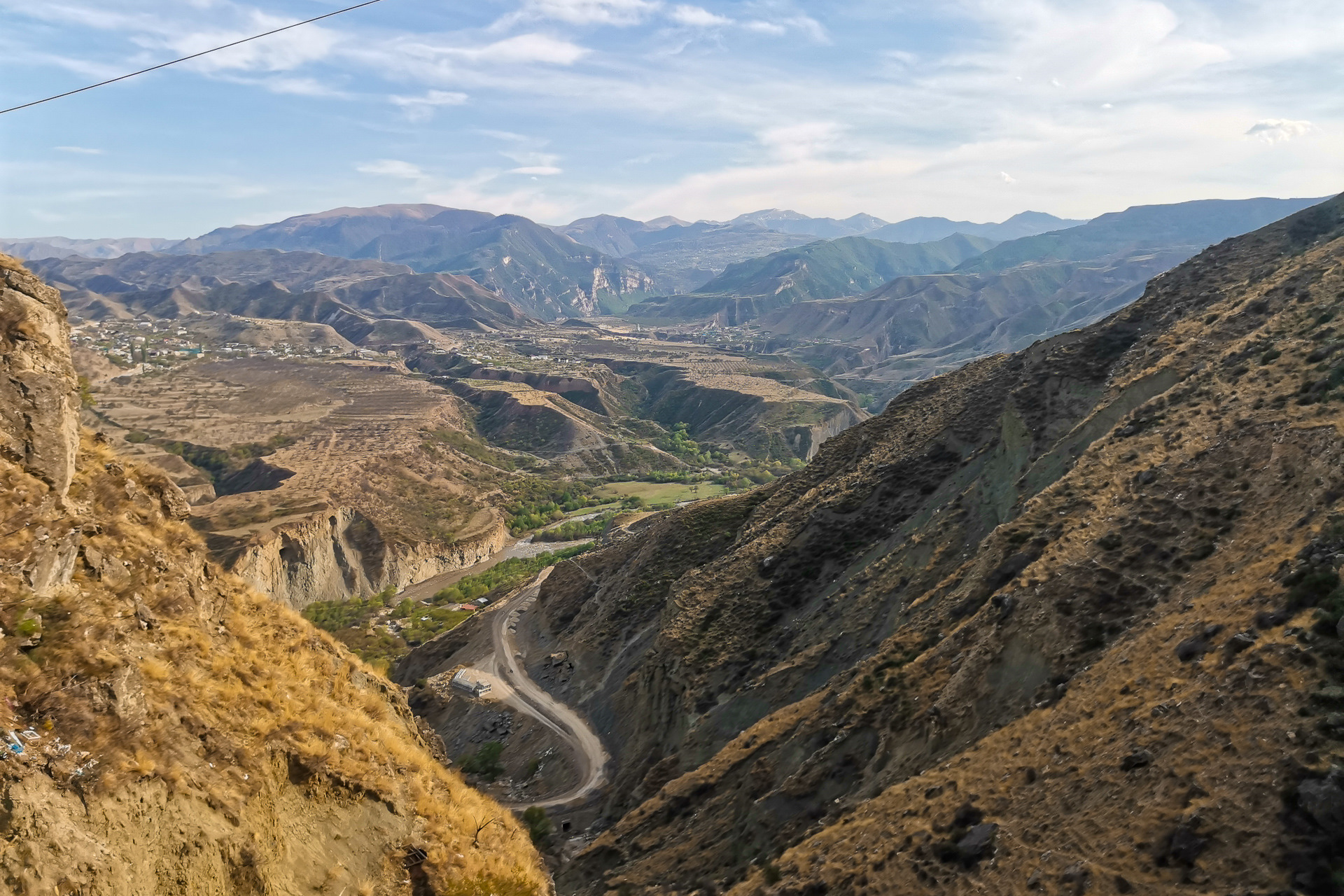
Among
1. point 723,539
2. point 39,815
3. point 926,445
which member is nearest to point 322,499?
point 723,539

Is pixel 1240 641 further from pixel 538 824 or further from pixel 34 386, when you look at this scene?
pixel 538 824

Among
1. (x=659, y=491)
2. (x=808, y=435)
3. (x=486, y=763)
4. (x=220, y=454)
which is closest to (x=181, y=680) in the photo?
(x=486, y=763)

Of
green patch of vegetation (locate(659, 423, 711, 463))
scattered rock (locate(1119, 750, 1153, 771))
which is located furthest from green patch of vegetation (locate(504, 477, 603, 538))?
scattered rock (locate(1119, 750, 1153, 771))

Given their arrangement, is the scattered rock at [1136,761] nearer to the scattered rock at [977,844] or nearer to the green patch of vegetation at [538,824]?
the scattered rock at [977,844]

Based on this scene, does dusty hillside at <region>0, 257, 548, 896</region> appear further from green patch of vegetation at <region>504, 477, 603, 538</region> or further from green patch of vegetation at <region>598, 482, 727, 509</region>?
green patch of vegetation at <region>598, 482, 727, 509</region>

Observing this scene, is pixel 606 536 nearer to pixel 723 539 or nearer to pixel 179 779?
pixel 723 539

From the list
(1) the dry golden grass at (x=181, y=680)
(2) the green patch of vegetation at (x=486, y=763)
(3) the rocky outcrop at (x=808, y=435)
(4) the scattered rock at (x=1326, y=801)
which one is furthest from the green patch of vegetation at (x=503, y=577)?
(4) the scattered rock at (x=1326, y=801)
